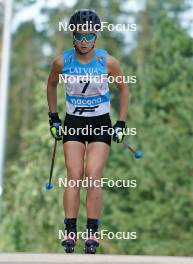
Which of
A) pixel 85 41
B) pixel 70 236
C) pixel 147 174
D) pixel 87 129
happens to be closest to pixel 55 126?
pixel 87 129

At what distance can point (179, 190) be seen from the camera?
99.9ft

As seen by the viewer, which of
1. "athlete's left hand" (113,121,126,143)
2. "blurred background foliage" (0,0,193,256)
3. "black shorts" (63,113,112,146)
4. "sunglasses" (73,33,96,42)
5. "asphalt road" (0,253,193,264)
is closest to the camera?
"asphalt road" (0,253,193,264)

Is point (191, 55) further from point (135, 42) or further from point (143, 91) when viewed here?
point (135, 42)

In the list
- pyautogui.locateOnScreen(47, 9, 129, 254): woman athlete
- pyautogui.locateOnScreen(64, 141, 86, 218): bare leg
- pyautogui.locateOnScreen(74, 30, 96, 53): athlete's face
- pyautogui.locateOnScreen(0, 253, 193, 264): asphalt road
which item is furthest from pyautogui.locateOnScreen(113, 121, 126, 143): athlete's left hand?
pyautogui.locateOnScreen(0, 253, 193, 264): asphalt road

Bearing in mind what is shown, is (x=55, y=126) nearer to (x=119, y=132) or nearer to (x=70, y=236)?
(x=119, y=132)

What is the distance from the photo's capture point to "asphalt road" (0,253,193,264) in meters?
7.58

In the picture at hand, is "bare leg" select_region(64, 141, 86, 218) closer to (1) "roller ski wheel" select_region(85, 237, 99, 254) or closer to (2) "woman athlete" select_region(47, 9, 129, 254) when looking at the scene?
(2) "woman athlete" select_region(47, 9, 129, 254)

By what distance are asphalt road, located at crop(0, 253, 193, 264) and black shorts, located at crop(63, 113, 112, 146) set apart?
3.18 ft

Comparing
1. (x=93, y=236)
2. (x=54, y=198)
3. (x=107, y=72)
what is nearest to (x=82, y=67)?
(x=107, y=72)

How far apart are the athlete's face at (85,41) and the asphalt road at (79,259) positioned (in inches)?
62.7

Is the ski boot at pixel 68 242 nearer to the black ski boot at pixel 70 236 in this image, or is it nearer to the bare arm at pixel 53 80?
the black ski boot at pixel 70 236

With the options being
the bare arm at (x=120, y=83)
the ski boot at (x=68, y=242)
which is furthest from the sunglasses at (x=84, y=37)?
the ski boot at (x=68, y=242)

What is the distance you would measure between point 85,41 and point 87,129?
684mm

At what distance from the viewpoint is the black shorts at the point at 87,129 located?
8.68m
